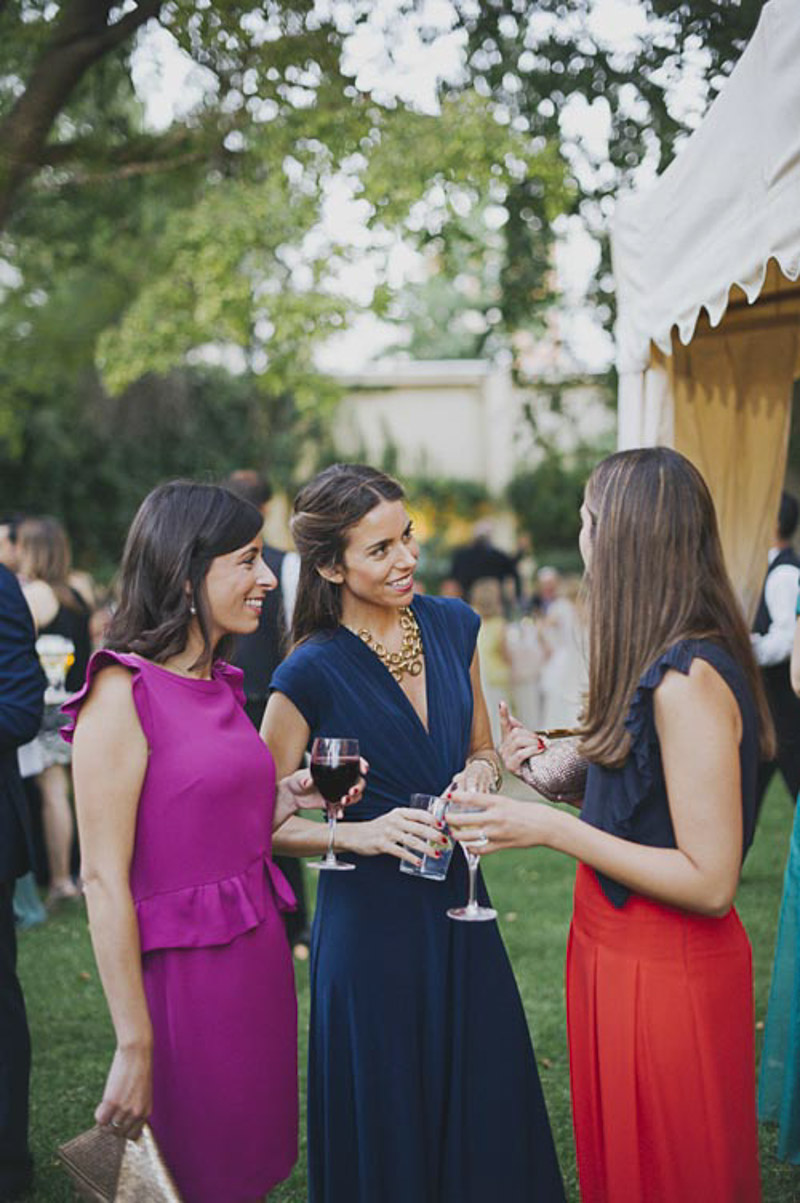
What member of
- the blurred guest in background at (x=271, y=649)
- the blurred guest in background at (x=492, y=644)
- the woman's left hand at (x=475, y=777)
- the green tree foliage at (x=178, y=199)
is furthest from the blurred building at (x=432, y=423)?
the woman's left hand at (x=475, y=777)

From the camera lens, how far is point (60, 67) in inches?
280

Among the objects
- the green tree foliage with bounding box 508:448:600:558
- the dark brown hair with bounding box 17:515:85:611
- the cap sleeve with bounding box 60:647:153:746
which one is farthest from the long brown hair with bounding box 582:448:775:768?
the green tree foliage with bounding box 508:448:600:558

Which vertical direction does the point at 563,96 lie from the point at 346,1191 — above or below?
above

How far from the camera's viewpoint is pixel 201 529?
2504mm

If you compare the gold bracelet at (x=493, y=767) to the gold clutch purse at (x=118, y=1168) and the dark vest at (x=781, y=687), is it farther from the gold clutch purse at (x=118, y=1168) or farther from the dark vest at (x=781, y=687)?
the dark vest at (x=781, y=687)

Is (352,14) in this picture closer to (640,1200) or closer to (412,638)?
(412,638)

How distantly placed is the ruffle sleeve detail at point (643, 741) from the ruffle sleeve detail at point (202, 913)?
30.2 inches

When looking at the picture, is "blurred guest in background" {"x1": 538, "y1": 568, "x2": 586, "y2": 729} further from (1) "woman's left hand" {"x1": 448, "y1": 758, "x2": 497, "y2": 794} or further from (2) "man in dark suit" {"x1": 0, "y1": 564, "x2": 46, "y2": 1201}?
(1) "woman's left hand" {"x1": 448, "y1": 758, "x2": 497, "y2": 794}

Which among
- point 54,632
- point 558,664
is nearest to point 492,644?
point 558,664

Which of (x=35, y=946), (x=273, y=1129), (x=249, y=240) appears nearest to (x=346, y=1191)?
(x=273, y=1129)

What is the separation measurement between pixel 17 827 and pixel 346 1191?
159 cm

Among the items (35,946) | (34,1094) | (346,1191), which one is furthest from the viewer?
(35,946)

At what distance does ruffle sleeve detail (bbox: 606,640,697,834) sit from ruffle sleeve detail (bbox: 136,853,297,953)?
767 mm

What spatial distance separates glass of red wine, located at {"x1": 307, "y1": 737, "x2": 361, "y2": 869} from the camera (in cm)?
254
